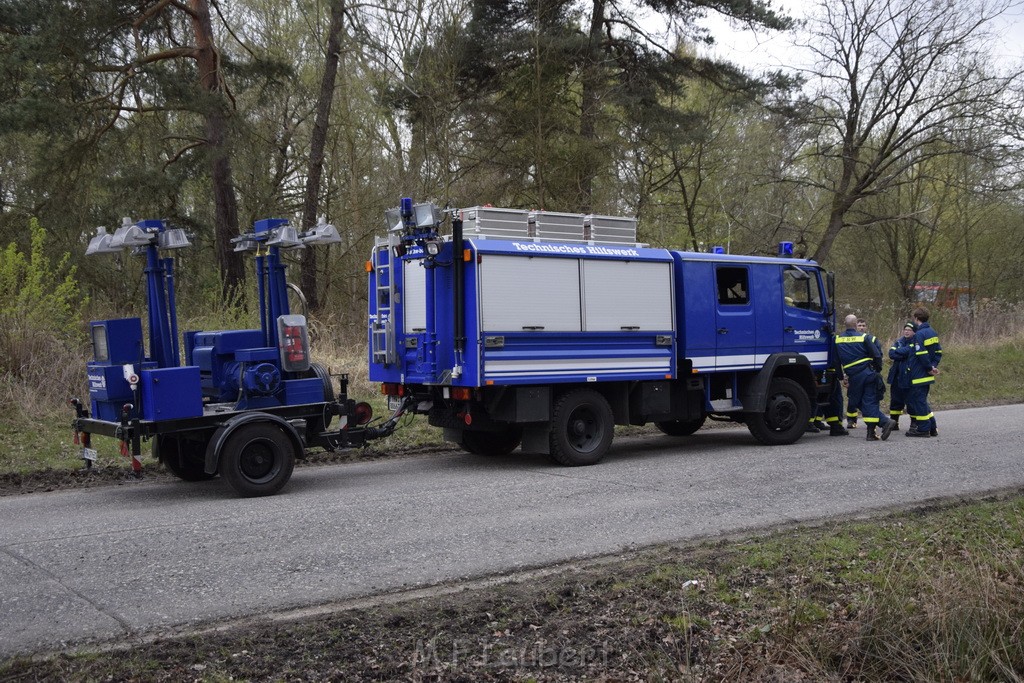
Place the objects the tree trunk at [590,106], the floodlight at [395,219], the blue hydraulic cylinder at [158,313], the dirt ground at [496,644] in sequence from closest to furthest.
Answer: the dirt ground at [496,644] < the blue hydraulic cylinder at [158,313] < the floodlight at [395,219] < the tree trunk at [590,106]

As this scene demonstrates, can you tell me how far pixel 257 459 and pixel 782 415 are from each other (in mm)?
7239

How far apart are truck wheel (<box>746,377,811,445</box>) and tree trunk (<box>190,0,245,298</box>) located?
10196 mm

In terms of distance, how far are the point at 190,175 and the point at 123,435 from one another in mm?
11948

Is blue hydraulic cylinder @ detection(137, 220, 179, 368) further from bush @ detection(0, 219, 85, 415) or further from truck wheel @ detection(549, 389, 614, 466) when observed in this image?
bush @ detection(0, 219, 85, 415)

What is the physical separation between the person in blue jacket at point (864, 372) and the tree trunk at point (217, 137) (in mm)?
10984

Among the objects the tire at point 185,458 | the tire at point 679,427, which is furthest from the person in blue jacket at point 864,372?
Answer: the tire at point 185,458

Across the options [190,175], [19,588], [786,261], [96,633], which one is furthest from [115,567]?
[190,175]

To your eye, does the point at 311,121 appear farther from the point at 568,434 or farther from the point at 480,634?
the point at 480,634

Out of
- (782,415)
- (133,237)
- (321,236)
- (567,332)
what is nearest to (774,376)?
(782,415)

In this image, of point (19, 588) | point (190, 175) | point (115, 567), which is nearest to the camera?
point (19, 588)

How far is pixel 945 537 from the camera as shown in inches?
274

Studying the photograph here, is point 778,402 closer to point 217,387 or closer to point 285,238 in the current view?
point 285,238

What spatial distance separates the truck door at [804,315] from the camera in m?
13.2

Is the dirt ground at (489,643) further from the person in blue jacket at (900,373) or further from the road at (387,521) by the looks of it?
the person in blue jacket at (900,373)
